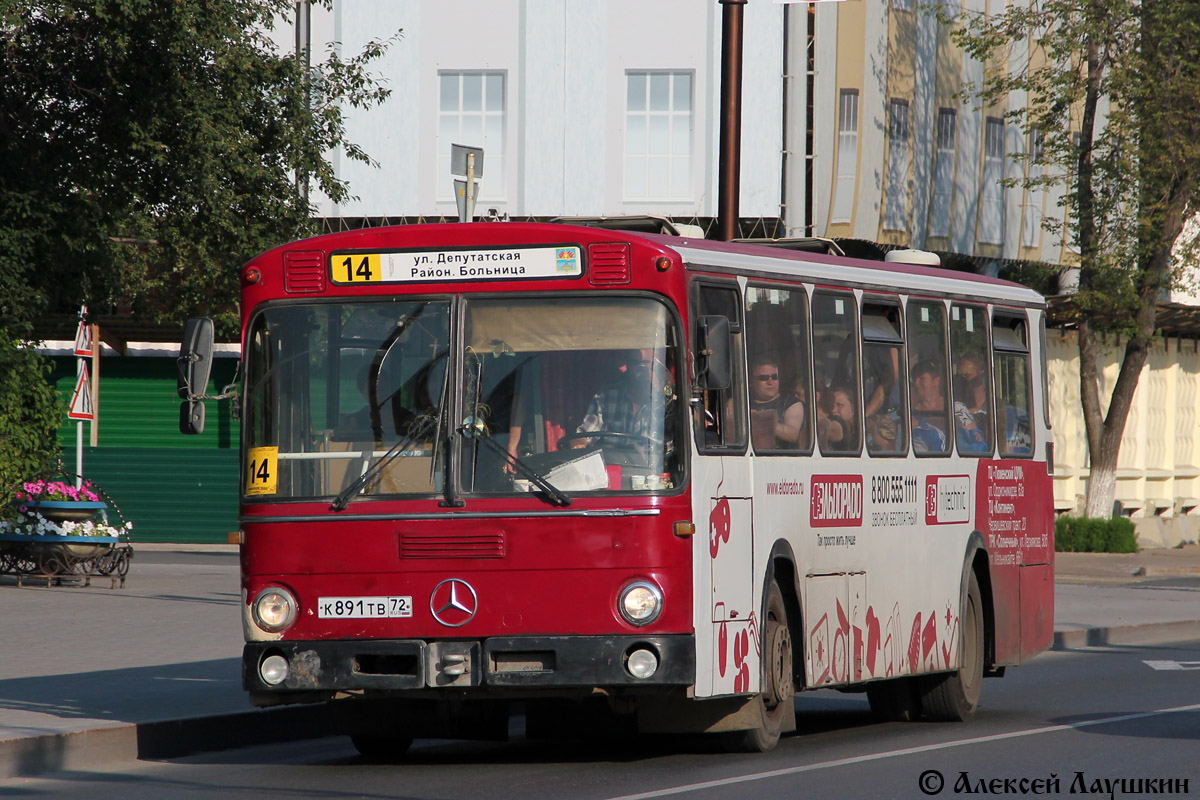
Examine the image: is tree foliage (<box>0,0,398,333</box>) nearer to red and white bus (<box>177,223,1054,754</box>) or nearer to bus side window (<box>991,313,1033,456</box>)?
bus side window (<box>991,313,1033,456</box>)

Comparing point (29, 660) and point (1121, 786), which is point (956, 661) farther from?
point (29, 660)

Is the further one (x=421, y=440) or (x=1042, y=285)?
(x=1042, y=285)

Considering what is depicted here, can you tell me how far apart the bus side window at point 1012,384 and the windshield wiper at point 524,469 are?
Result: 4900mm

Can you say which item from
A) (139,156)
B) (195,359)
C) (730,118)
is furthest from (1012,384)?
(139,156)

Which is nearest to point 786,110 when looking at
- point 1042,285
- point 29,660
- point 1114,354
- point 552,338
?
point 1042,285

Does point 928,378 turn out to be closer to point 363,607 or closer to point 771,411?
point 771,411

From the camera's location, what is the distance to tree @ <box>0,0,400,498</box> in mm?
20469

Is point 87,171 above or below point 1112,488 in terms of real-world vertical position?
above

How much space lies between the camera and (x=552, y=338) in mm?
9688

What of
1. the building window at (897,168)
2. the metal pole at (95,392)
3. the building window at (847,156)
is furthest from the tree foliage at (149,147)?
the building window at (897,168)

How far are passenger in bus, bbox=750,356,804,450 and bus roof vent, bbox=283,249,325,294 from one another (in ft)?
7.72

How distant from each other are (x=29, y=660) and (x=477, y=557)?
21.0 ft

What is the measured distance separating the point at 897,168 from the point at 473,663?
26.5 meters

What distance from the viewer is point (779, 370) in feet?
35.4
